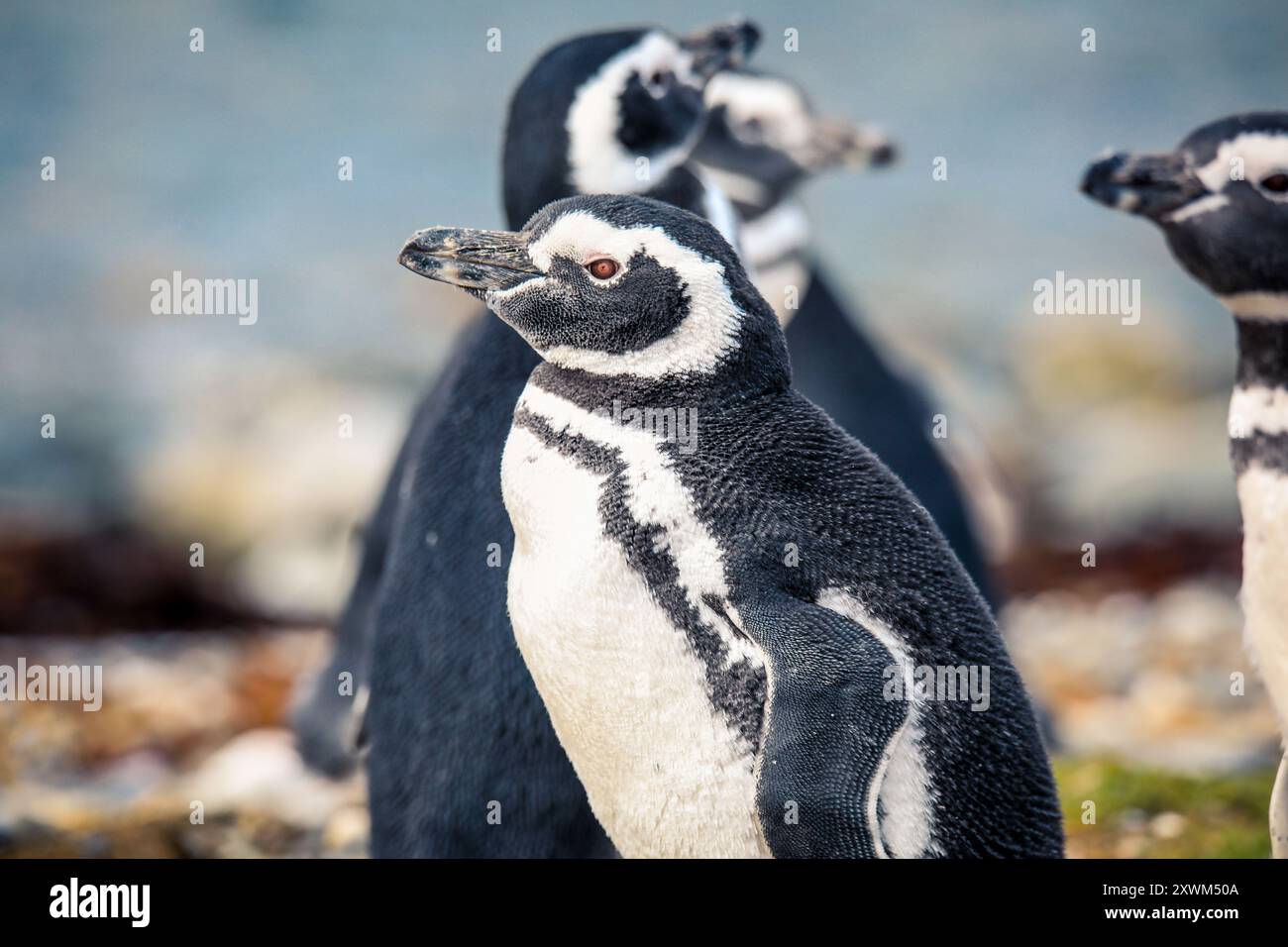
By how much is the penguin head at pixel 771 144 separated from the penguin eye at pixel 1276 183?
169 cm

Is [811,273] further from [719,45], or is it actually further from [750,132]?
[719,45]

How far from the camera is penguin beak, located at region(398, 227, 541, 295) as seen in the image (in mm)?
1307

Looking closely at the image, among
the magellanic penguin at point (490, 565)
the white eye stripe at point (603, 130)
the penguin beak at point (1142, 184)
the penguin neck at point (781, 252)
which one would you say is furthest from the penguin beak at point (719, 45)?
the penguin neck at point (781, 252)

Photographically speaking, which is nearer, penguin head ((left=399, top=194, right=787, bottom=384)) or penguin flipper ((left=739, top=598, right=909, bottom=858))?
penguin flipper ((left=739, top=598, right=909, bottom=858))

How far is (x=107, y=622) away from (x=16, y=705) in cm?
71

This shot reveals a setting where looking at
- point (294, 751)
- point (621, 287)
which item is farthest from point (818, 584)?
point (294, 751)

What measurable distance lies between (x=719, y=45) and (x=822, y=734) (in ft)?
3.66

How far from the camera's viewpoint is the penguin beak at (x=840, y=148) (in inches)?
127

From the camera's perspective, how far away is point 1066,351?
4.54 meters

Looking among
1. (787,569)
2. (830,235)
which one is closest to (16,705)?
(787,569)

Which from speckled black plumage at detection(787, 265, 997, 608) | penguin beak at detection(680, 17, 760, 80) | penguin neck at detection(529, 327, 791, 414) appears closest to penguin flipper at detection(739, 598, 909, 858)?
penguin neck at detection(529, 327, 791, 414)

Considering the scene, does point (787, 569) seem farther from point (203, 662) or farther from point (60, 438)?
point (60, 438)

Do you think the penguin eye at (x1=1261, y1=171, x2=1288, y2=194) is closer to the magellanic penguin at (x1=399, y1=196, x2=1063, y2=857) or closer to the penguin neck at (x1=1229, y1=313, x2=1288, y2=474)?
the penguin neck at (x1=1229, y1=313, x2=1288, y2=474)

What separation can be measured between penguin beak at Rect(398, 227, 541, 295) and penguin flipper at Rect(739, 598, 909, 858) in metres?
0.38
